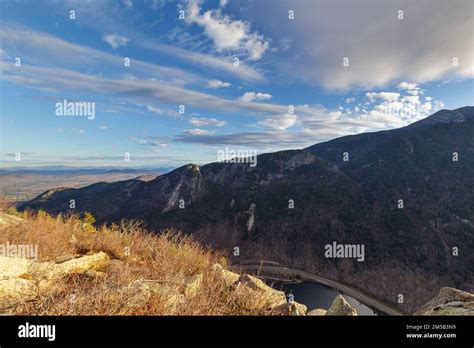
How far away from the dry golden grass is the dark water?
2490 inches

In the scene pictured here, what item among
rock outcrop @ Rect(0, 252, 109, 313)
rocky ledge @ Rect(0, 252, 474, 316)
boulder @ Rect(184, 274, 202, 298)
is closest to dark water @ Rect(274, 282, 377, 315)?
rocky ledge @ Rect(0, 252, 474, 316)

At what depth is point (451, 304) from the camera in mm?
7055

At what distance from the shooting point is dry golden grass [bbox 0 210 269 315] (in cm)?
536

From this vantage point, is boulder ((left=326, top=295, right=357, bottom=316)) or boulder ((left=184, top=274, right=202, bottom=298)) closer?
boulder ((left=184, top=274, right=202, bottom=298))

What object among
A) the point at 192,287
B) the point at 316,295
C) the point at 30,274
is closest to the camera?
the point at 30,274

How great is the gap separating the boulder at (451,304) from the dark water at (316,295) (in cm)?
6517

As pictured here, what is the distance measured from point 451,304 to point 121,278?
9157 mm

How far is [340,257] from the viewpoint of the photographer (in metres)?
119

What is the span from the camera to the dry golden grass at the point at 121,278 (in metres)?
5.36

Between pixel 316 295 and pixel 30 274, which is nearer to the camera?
pixel 30 274

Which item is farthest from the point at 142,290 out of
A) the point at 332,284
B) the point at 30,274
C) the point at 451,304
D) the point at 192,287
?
the point at 332,284

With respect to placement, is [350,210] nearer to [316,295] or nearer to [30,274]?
[316,295]

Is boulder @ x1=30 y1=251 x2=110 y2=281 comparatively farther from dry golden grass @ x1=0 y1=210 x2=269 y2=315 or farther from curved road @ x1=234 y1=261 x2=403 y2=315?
curved road @ x1=234 y1=261 x2=403 y2=315
